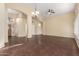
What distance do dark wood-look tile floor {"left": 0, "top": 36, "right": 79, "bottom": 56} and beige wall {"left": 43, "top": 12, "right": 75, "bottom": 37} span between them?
10cm

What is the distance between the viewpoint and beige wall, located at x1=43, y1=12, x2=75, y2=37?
2.37m

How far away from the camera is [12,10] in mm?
2346

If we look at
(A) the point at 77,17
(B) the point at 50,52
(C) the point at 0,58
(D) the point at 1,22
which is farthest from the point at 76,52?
(D) the point at 1,22

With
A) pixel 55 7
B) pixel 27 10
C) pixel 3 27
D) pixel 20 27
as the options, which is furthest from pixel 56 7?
pixel 3 27

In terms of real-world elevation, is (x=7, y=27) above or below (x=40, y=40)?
above

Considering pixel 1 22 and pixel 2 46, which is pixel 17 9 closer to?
pixel 1 22

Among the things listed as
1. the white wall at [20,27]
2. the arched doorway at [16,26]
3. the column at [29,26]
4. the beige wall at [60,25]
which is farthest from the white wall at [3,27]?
the beige wall at [60,25]

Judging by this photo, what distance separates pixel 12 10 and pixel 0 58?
2.87 ft

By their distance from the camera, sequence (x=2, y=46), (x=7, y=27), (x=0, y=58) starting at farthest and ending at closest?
1. (x=7, y=27)
2. (x=2, y=46)
3. (x=0, y=58)

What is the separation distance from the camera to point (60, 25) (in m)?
2.45

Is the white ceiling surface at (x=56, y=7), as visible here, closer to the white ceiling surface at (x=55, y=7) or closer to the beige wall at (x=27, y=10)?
the white ceiling surface at (x=55, y=7)

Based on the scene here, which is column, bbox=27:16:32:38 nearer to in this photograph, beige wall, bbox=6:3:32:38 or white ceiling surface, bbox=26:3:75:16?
beige wall, bbox=6:3:32:38

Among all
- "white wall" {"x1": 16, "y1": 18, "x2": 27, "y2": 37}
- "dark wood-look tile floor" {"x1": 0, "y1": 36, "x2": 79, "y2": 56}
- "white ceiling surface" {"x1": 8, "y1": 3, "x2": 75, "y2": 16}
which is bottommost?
"dark wood-look tile floor" {"x1": 0, "y1": 36, "x2": 79, "y2": 56}

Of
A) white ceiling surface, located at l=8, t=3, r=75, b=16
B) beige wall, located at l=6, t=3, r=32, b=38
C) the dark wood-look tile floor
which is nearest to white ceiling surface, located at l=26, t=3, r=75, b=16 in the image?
white ceiling surface, located at l=8, t=3, r=75, b=16
